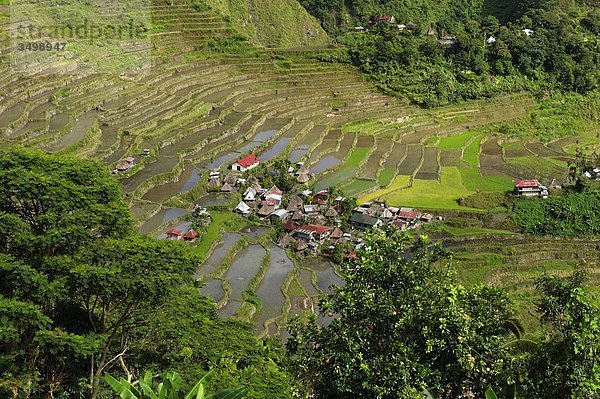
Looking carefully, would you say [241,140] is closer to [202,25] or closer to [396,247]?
[202,25]

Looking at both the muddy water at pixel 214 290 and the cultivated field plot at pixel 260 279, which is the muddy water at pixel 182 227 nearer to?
the cultivated field plot at pixel 260 279

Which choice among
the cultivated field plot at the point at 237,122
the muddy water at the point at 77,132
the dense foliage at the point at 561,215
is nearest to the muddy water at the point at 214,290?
the cultivated field plot at the point at 237,122

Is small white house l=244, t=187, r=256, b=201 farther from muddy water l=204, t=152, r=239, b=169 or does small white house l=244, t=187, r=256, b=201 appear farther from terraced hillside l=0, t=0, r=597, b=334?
muddy water l=204, t=152, r=239, b=169

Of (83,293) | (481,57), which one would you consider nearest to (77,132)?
(83,293)

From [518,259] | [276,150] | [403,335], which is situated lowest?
[518,259]

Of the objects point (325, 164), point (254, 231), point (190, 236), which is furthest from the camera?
point (325, 164)

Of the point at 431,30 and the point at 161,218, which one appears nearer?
the point at 161,218

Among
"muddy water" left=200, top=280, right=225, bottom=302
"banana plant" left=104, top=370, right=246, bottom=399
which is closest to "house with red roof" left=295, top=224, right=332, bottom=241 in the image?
"muddy water" left=200, top=280, right=225, bottom=302

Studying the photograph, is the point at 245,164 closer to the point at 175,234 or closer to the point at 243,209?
the point at 243,209
